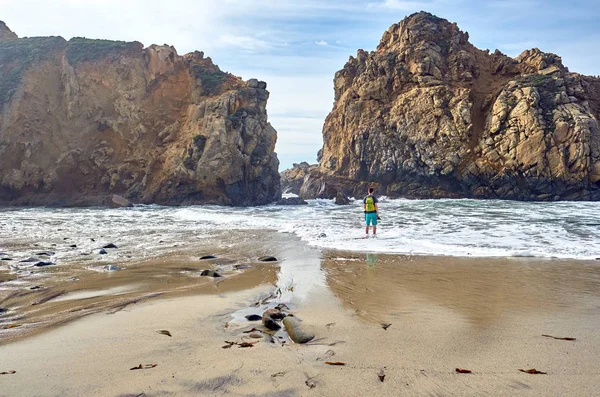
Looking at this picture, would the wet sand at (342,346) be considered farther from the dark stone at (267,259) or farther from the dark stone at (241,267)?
the dark stone at (267,259)

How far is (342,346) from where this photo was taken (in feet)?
10.5

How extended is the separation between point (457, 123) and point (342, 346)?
37.3 meters

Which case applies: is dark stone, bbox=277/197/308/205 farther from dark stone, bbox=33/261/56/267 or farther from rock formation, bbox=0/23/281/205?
dark stone, bbox=33/261/56/267

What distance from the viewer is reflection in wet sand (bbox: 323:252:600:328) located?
4.35 meters

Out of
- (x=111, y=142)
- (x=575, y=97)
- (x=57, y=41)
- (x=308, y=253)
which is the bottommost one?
(x=308, y=253)

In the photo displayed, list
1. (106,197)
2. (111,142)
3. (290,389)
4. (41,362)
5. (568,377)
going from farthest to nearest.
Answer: (111,142) < (106,197) < (41,362) < (568,377) < (290,389)

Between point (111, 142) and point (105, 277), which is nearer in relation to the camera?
point (105, 277)

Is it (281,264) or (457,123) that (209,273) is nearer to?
(281,264)

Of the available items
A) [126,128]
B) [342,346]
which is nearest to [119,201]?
[126,128]

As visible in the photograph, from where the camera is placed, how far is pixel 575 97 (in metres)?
34.4

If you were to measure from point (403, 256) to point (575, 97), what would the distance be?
36.0 metres

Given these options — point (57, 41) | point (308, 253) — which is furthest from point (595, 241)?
point (57, 41)

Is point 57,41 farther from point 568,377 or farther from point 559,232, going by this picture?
point 568,377

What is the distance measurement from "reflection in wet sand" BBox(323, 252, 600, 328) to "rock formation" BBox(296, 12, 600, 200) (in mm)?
28962
